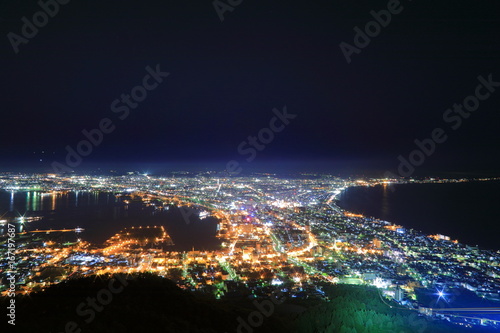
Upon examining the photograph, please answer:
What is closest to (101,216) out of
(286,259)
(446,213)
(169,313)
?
(286,259)

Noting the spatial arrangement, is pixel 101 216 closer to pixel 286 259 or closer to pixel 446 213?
pixel 286 259

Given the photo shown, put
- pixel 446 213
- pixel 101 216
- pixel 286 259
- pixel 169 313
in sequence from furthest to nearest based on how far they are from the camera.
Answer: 1. pixel 446 213
2. pixel 101 216
3. pixel 286 259
4. pixel 169 313

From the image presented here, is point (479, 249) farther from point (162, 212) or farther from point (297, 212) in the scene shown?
point (162, 212)

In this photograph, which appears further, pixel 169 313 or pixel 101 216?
pixel 101 216

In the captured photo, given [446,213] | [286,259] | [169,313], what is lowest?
[286,259]

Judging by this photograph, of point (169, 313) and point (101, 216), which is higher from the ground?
point (169, 313)

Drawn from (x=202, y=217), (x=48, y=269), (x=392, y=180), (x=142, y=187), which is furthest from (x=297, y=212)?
(x=392, y=180)

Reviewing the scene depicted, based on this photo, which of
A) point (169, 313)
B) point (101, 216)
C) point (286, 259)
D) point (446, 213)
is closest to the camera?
point (169, 313)

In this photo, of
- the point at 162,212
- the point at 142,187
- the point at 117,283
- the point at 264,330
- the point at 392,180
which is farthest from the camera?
the point at 392,180

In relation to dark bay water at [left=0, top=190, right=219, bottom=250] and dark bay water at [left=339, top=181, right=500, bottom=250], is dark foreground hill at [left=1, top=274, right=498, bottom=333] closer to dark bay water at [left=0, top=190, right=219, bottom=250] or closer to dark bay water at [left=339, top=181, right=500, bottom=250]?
dark bay water at [left=0, top=190, right=219, bottom=250]

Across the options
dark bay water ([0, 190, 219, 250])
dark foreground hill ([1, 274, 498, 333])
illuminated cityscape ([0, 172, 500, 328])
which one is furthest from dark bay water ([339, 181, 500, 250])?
dark bay water ([0, 190, 219, 250])
